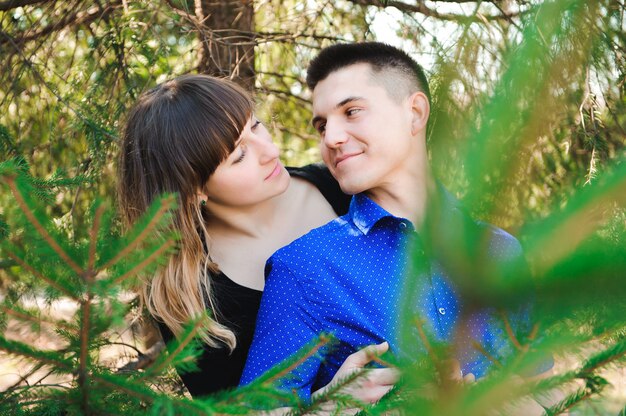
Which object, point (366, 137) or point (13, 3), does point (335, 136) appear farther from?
point (13, 3)

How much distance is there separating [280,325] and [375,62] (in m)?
0.79

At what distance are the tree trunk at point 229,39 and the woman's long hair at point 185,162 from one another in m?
0.65

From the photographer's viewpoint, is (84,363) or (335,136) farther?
(335,136)

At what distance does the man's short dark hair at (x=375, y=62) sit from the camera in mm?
1902

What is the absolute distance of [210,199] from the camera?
2045mm

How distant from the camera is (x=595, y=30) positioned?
0.42 metres

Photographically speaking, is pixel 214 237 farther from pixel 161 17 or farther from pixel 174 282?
pixel 161 17

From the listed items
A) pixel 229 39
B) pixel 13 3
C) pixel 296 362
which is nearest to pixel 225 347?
pixel 296 362

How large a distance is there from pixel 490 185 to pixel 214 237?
1.73m

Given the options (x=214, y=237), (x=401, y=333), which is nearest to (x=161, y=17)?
(x=214, y=237)

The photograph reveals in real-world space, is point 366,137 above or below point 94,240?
above

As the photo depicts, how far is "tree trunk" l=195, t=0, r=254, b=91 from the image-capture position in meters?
2.66

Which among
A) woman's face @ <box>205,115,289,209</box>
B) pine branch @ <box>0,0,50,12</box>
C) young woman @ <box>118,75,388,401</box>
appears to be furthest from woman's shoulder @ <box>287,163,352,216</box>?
pine branch @ <box>0,0,50,12</box>

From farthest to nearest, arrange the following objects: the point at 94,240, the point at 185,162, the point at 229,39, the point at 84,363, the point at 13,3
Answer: the point at 229,39 < the point at 13,3 < the point at 185,162 < the point at 84,363 < the point at 94,240
